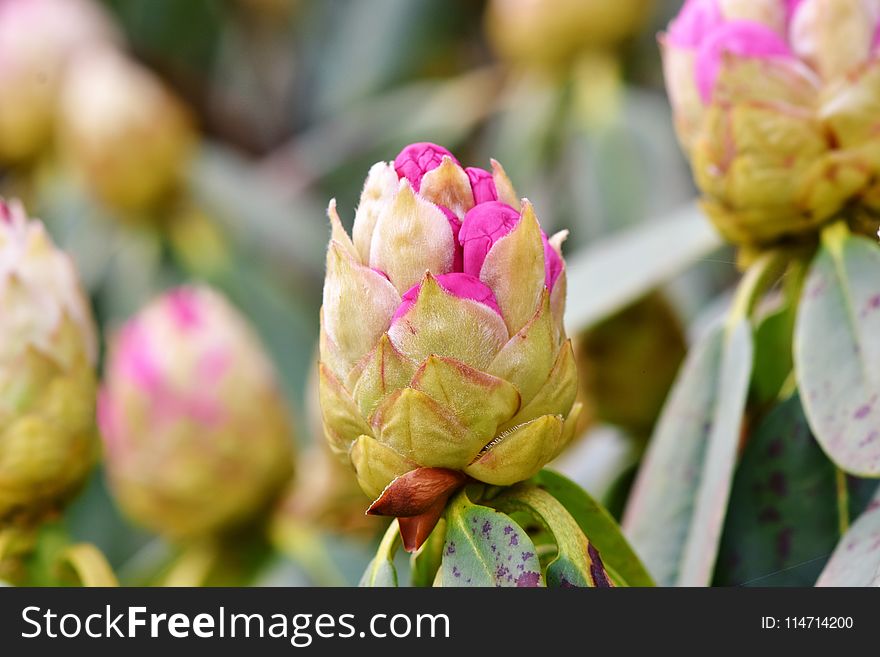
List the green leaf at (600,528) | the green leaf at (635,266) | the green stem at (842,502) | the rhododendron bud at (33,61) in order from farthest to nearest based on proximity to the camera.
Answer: the rhododendron bud at (33,61) < the green leaf at (635,266) < the green stem at (842,502) < the green leaf at (600,528)

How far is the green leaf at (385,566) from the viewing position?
2.29 ft

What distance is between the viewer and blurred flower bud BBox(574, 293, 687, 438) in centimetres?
120

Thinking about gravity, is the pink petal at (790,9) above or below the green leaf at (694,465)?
above

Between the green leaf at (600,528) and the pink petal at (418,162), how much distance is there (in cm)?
21

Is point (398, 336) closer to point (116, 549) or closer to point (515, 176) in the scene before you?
point (515, 176)

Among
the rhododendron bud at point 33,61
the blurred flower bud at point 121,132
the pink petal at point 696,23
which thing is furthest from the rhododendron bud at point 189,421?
the rhododendron bud at point 33,61

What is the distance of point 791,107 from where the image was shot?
839 millimetres

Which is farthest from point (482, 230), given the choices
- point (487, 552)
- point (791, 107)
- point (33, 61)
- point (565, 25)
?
point (33, 61)

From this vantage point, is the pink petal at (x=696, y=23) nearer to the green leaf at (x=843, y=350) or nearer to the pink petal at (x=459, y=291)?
the green leaf at (x=843, y=350)

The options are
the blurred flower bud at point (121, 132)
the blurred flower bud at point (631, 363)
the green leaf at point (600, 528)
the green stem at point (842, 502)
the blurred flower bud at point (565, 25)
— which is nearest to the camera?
the green leaf at point (600, 528)

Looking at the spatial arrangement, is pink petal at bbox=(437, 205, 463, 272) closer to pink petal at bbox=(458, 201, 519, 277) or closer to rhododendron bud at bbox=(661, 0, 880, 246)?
pink petal at bbox=(458, 201, 519, 277)

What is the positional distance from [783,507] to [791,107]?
0.99ft

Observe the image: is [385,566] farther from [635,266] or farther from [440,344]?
[635,266]
